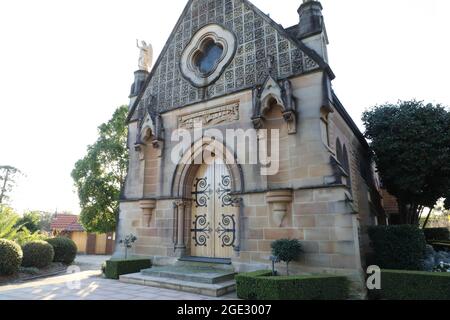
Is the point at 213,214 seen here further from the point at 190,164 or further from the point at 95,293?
the point at 95,293

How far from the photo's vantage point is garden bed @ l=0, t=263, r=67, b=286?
9.49m

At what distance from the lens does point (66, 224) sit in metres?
31.8

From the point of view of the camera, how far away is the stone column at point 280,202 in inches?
309

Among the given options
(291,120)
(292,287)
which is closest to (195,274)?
(292,287)

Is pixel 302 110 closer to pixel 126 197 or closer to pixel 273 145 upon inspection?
pixel 273 145

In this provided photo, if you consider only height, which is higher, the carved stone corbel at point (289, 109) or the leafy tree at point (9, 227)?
the carved stone corbel at point (289, 109)

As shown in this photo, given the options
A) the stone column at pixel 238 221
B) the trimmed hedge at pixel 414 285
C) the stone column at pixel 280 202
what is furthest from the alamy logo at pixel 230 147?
the trimmed hedge at pixel 414 285

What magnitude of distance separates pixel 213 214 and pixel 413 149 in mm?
9160

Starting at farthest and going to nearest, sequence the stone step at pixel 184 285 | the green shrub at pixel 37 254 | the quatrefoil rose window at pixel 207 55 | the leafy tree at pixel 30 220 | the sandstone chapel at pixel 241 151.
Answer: the leafy tree at pixel 30 220
the green shrub at pixel 37 254
the quatrefoil rose window at pixel 207 55
the sandstone chapel at pixel 241 151
the stone step at pixel 184 285

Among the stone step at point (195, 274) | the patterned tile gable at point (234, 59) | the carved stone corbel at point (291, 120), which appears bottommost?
the stone step at point (195, 274)

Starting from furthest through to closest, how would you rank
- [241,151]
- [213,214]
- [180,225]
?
[180,225], [213,214], [241,151]

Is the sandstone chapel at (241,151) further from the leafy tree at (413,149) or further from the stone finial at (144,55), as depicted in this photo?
the leafy tree at (413,149)

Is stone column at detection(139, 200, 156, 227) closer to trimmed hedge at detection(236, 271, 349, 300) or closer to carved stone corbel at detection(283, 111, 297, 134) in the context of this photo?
trimmed hedge at detection(236, 271, 349, 300)

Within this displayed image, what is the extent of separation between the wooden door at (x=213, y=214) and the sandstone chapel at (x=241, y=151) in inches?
1.3
